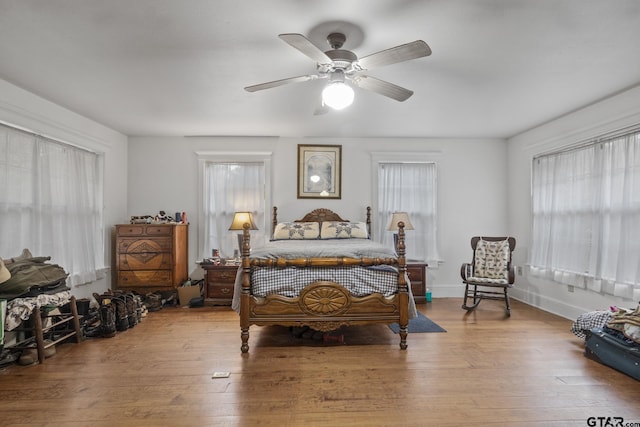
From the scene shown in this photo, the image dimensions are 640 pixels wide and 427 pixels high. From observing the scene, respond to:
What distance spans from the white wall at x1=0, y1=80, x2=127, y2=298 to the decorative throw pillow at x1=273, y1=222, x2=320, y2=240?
2.41 m

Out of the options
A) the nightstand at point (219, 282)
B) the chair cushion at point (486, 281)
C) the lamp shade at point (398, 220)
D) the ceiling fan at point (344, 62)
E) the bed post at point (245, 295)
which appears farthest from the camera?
the lamp shade at point (398, 220)

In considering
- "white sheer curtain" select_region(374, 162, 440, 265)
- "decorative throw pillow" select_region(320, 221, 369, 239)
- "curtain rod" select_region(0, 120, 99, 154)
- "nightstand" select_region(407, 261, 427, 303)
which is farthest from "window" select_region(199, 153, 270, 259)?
"nightstand" select_region(407, 261, 427, 303)

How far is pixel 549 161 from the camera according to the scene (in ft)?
15.6

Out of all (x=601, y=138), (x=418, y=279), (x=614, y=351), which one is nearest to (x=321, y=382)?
(x=614, y=351)

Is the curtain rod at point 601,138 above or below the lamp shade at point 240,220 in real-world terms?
above

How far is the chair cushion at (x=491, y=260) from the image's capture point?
485cm

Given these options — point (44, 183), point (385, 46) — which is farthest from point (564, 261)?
point (44, 183)

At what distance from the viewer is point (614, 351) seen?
2.81m

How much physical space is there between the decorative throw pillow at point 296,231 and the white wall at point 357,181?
41 cm

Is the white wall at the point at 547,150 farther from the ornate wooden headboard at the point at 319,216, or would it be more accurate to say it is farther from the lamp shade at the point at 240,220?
the lamp shade at the point at 240,220

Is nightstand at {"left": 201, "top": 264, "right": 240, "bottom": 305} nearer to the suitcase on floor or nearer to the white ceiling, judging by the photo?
the white ceiling

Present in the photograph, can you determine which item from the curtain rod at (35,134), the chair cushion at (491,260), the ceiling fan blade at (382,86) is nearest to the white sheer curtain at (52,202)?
the curtain rod at (35,134)

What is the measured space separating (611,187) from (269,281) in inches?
148

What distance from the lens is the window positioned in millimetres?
5574
